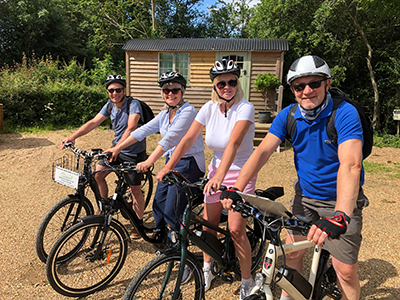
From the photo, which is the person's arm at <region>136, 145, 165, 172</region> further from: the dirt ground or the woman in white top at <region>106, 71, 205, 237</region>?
the dirt ground

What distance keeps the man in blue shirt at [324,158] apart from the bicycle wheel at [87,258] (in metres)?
1.52

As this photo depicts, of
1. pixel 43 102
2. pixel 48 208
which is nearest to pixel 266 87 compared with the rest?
pixel 43 102

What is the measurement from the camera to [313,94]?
6.66ft

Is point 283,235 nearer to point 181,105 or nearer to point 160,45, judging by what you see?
point 181,105

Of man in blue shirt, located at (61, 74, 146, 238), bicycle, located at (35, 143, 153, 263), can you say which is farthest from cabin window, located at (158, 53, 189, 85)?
bicycle, located at (35, 143, 153, 263)

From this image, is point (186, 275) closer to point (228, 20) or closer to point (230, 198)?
point (230, 198)

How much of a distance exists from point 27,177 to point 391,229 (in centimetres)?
715

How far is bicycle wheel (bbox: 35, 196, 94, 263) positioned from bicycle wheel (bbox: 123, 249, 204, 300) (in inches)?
54.6

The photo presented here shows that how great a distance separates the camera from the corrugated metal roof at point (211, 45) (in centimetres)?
1190

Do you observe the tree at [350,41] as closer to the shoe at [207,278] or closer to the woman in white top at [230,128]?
the woman in white top at [230,128]

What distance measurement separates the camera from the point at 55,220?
336 centimetres

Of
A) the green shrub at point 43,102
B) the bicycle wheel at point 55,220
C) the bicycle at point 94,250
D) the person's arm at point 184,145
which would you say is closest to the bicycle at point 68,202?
the bicycle wheel at point 55,220

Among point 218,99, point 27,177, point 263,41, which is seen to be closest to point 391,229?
point 218,99

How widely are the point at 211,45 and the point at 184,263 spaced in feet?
37.0
